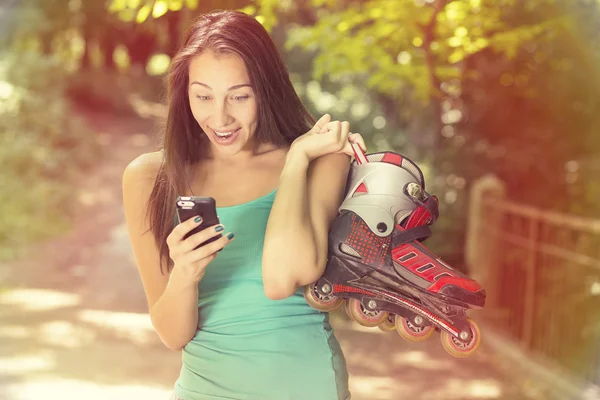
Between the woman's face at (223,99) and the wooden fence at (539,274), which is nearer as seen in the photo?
the woman's face at (223,99)

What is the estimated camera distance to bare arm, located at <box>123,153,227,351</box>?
1276 mm

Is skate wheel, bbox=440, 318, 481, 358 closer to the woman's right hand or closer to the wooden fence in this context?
the woman's right hand

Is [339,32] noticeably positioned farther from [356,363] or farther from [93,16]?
[93,16]

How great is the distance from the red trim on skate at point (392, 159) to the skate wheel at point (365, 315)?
262mm

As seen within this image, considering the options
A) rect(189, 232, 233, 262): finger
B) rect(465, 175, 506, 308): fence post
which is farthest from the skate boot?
rect(465, 175, 506, 308): fence post

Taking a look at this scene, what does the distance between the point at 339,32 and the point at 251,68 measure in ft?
11.7

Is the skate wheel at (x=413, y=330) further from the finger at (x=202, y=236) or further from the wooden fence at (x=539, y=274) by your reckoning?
the wooden fence at (x=539, y=274)

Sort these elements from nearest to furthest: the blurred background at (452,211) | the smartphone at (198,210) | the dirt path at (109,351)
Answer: the smartphone at (198,210)
the blurred background at (452,211)
the dirt path at (109,351)

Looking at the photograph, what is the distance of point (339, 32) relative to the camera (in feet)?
15.6

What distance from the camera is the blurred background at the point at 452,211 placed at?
4.39 meters

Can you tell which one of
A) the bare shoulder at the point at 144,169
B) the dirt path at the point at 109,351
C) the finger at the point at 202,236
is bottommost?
the dirt path at the point at 109,351

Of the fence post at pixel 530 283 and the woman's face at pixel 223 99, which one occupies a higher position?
the woman's face at pixel 223 99

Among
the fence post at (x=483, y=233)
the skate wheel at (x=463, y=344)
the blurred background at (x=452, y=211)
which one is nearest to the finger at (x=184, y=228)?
the skate wheel at (x=463, y=344)

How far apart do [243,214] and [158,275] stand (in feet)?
0.72
